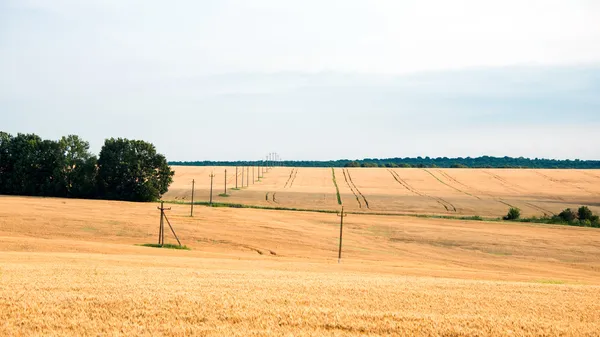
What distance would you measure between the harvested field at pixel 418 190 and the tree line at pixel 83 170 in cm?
908

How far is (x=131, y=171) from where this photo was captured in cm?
7306

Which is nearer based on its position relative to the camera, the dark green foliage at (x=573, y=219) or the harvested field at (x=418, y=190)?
the dark green foliage at (x=573, y=219)

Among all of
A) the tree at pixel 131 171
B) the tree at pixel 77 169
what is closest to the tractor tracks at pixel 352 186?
the tree at pixel 131 171

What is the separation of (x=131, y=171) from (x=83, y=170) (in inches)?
296

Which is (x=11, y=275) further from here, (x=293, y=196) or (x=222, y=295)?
(x=293, y=196)

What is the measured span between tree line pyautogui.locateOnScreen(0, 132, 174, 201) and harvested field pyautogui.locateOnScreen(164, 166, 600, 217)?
9084 millimetres

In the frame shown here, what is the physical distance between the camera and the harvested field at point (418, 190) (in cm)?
7781

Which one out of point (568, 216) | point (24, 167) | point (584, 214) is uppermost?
point (24, 167)

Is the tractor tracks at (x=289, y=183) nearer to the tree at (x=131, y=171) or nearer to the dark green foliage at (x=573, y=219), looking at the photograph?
the tree at (x=131, y=171)

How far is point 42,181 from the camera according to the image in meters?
74.8

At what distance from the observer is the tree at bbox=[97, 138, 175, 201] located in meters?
72.6

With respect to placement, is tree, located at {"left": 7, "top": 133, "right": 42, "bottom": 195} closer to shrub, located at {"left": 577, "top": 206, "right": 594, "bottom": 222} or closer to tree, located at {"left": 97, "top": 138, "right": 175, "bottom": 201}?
tree, located at {"left": 97, "top": 138, "right": 175, "bottom": 201}

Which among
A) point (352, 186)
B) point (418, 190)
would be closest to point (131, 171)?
point (352, 186)

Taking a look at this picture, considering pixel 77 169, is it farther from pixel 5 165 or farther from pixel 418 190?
pixel 418 190
